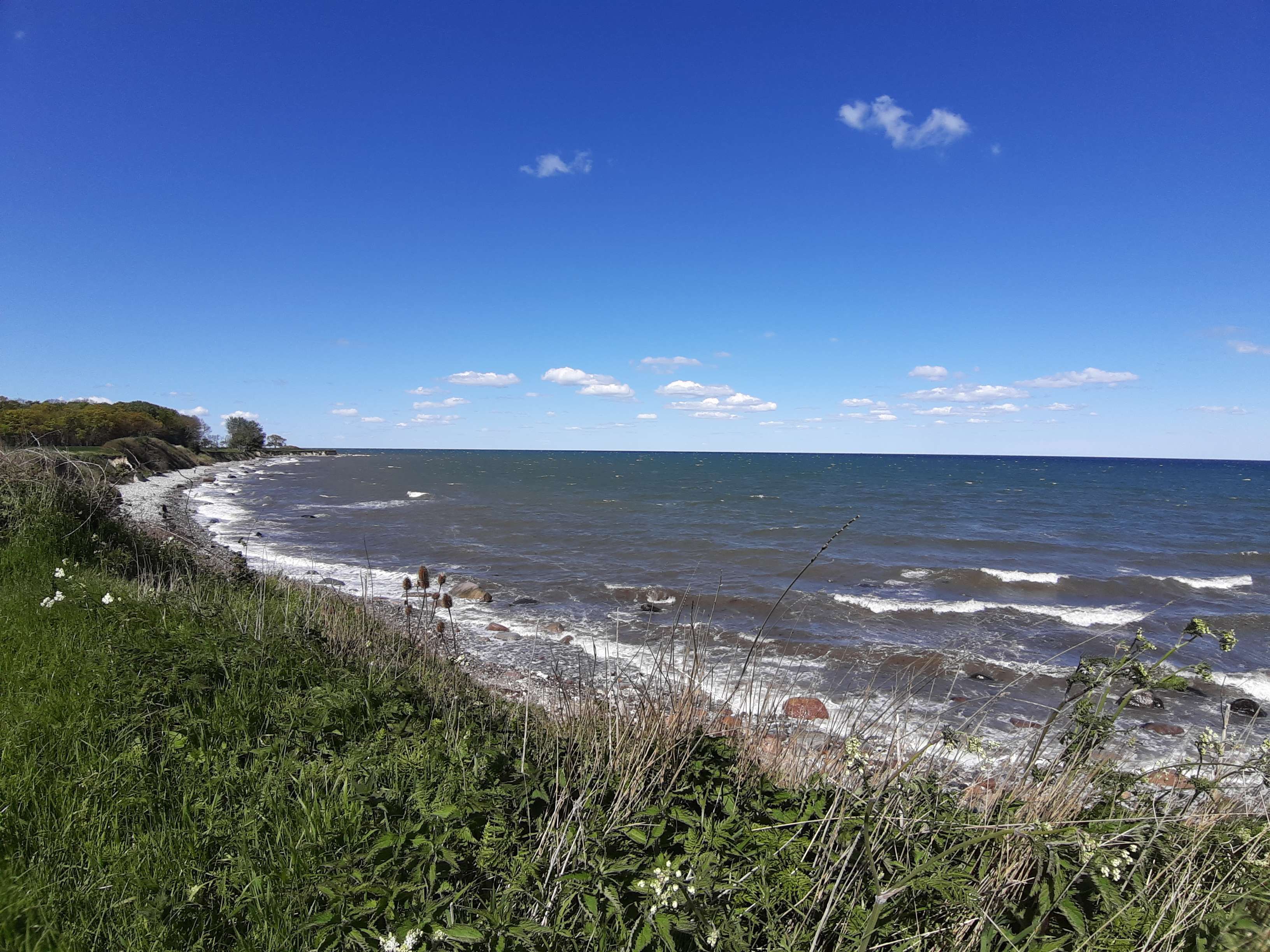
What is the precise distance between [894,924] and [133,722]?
4.29 m

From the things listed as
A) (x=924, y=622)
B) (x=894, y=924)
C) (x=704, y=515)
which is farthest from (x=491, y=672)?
(x=704, y=515)

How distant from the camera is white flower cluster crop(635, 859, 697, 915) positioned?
202cm

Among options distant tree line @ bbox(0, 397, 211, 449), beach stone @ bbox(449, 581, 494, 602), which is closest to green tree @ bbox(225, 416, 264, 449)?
distant tree line @ bbox(0, 397, 211, 449)

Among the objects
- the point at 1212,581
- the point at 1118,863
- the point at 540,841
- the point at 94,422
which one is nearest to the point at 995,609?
the point at 1212,581

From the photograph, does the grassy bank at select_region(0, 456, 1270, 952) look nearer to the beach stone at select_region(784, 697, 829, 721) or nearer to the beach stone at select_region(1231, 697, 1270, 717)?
the beach stone at select_region(784, 697, 829, 721)

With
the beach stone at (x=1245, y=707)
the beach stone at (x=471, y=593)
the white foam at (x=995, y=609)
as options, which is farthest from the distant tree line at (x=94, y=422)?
the beach stone at (x=1245, y=707)

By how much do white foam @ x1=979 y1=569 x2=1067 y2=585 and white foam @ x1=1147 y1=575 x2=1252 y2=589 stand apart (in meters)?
3.47

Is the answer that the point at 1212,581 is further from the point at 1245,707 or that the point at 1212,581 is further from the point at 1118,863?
the point at 1118,863

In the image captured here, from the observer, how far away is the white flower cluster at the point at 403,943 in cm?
190

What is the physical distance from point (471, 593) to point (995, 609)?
13490mm

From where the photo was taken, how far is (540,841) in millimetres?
2615

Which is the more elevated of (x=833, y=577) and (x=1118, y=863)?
(x=1118, y=863)

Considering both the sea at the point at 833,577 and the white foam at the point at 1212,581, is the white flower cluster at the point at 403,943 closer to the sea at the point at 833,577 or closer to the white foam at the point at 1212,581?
the sea at the point at 833,577

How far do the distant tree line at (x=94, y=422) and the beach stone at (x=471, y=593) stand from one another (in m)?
45.7
